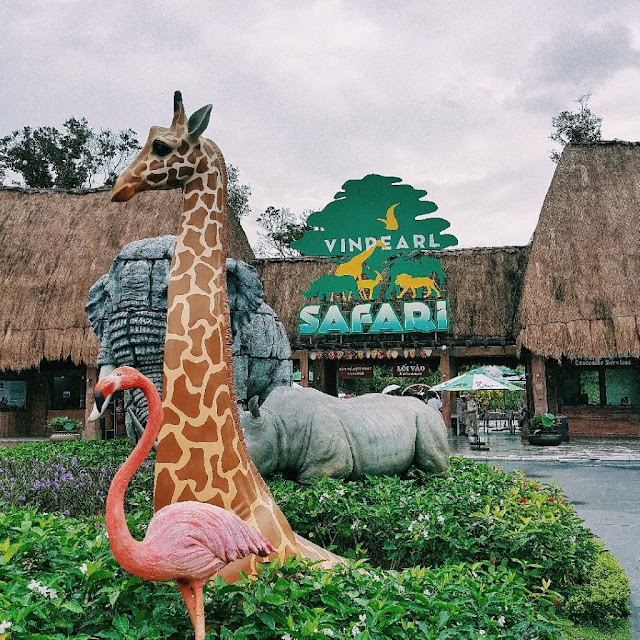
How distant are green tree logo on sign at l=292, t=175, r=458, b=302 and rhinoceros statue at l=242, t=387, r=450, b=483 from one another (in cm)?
1288

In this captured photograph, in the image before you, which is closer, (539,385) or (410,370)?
(539,385)

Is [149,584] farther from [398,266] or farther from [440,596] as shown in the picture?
[398,266]

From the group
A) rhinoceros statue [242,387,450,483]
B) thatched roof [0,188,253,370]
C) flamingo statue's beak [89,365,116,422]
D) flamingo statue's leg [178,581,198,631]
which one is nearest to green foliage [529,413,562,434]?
thatched roof [0,188,253,370]

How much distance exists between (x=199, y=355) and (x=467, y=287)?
19.1 m

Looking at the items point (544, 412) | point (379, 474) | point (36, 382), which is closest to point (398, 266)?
point (544, 412)

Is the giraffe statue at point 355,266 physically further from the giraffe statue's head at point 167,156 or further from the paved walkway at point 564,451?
the giraffe statue's head at point 167,156

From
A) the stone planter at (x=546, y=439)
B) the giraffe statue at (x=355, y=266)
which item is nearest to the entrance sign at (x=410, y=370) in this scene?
the giraffe statue at (x=355, y=266)

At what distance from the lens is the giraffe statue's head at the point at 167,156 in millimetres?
3041

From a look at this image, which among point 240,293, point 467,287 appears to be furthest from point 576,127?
point 240,293

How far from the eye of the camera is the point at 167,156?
3094mm

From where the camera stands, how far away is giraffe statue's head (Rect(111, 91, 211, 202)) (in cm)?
304

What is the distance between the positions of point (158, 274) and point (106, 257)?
13.9 m

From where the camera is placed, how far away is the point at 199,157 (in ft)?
10.5

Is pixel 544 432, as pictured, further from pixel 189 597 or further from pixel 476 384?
pixel 189 597
